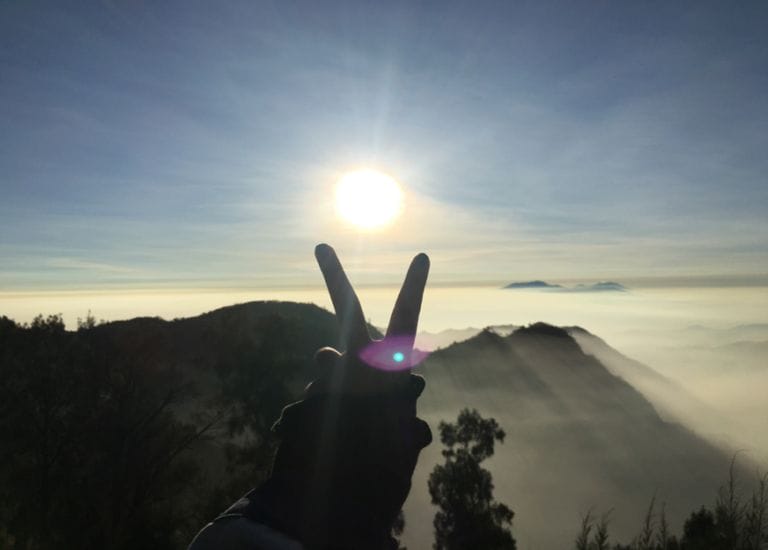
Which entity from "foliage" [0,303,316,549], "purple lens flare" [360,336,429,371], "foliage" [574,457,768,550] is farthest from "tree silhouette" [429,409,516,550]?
"purple lens flare" [360,336,429,371]

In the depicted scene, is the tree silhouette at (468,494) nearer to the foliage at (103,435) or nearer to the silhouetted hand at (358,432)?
the foliage at (103,435)

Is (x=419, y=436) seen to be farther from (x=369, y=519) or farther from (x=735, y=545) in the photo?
(x=735, y=545)

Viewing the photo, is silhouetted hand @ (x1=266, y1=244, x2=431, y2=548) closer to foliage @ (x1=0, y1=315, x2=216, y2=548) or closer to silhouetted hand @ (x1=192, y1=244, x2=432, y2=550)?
silhouetted hand @ (x1=192, y1=244, x2=432, y2=550)

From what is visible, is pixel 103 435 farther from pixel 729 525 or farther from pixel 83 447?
pixel 729 525

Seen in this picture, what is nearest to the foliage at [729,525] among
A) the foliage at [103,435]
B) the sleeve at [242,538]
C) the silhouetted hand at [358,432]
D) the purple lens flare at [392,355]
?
the silhouetted hand at [358,432]

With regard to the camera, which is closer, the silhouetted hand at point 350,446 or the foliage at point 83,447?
the silhouetted hand at point 350,446

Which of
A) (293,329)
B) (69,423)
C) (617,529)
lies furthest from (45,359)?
(617,529)
